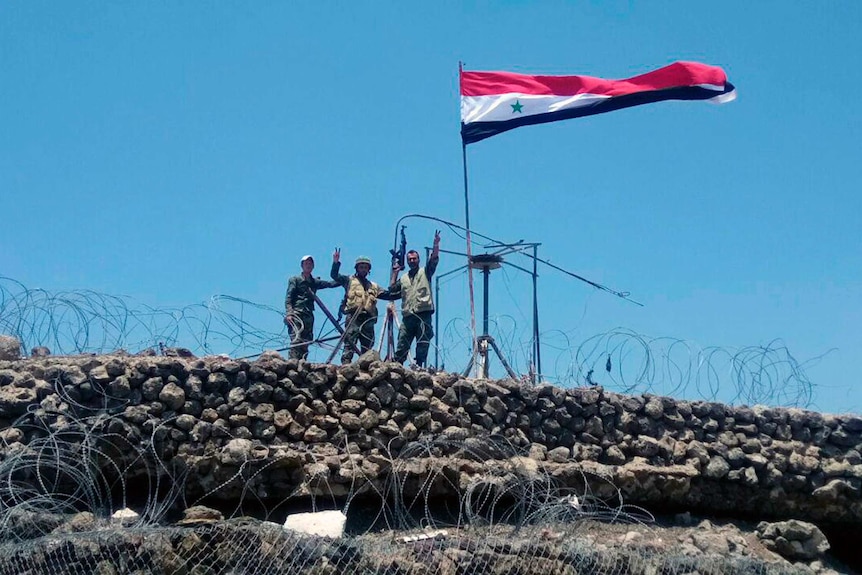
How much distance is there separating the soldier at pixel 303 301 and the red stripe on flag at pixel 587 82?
14.0 ft

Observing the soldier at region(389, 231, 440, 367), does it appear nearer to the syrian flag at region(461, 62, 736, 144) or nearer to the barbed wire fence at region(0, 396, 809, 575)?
the barbed wire fence at region(0, 396, 809, 575)

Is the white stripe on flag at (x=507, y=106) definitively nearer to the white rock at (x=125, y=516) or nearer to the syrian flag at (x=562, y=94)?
the syrian flag at (x=562, y=94)

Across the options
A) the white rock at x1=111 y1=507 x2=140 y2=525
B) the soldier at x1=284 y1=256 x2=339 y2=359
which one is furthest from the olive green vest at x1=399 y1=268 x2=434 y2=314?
the white rock at x1=111 y1=507 x2=140 y2=525

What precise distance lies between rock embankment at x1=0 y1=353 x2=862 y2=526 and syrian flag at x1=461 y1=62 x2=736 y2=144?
4845 millimetres

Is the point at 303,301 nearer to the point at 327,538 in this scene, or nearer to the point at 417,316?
the point at 417,316

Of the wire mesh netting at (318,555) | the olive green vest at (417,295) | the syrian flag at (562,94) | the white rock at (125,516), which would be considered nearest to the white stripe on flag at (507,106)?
the syrian flag at (562,94)

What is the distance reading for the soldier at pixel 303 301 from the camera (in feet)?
43.3

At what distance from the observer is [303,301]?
13422 millimetres

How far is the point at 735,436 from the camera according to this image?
45.7 ft

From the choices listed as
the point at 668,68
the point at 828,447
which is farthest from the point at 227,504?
the point at 668,68

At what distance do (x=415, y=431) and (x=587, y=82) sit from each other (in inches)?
274

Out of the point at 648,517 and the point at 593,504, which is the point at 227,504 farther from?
the point at 648,517

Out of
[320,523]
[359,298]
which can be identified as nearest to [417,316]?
[359,298]

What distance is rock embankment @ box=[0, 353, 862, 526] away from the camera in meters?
11.0
